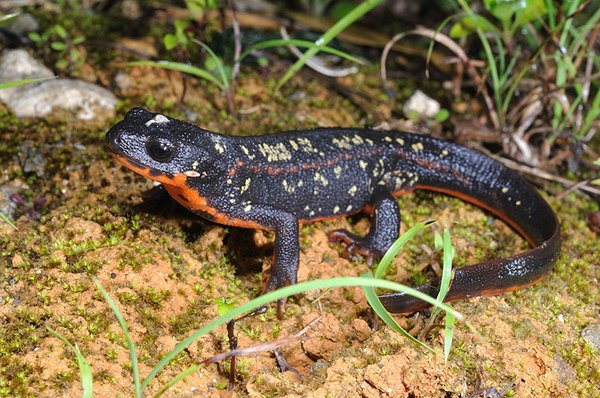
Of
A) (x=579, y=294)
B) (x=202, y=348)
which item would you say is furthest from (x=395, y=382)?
(x=579, y=294)

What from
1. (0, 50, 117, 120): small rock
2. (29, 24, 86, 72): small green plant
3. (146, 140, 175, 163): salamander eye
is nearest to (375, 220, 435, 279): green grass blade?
(146, 140, 175, 163): salamander eye

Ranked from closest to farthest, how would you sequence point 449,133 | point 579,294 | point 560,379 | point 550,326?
1. point 560,379
2. point 550,326
3. point 579,294
4. point 449,133

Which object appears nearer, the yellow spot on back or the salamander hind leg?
the yellow spot on back

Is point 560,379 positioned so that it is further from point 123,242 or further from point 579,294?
point 123,242

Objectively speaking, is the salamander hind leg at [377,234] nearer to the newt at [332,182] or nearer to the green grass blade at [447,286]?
the newt at [332,182]

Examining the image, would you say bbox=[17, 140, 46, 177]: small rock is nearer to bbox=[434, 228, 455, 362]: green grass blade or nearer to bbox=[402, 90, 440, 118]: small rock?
bbox=[434, 228, 455, 362]: green grass blade

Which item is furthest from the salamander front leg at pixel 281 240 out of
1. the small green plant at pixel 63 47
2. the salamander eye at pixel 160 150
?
the small green plant at pixel 63 47

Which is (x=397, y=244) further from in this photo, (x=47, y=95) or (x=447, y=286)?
(x=47, y=95)
